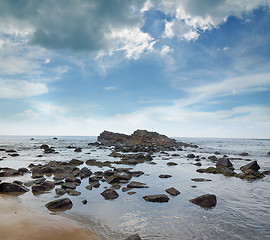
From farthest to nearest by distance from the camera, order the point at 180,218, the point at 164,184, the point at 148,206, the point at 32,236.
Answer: the point at 164,184
the point at 148,206
the point at 180,218
the point at 32,236

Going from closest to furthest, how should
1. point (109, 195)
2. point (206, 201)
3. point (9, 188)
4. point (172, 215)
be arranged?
point (172, 215)
point (206, 201)
point (109, 195)
point (9, 188)

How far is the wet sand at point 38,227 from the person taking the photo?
20.2 ft

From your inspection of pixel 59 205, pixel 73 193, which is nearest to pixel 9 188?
pixel 73 193

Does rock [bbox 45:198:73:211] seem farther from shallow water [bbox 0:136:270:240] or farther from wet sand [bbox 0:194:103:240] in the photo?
wet sand [bbox 0:194:103:240]

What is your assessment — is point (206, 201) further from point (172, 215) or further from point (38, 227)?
point (38, 227)

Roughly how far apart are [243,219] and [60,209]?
355 inches

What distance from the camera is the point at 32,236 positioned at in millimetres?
6141

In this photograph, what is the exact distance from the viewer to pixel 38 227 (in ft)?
22.0

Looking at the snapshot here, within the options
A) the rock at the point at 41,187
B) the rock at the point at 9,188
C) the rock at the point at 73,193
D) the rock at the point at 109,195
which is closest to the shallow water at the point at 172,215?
the rock at the point at 109,195

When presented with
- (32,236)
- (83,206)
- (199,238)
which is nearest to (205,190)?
(199,238)

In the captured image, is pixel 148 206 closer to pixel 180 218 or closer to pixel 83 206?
pixel 180 218

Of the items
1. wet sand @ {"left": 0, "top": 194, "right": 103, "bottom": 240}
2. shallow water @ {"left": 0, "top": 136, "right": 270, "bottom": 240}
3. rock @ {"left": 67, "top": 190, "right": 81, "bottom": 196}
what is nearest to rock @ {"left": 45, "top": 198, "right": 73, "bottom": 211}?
shallow water @ {"left": 0, "top": 136, "right": 270, "bottom": 240}

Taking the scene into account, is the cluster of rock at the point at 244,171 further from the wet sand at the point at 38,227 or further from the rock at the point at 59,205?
the wet sand at the point at 38,227

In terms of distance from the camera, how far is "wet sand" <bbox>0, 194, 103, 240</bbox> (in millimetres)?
6172
